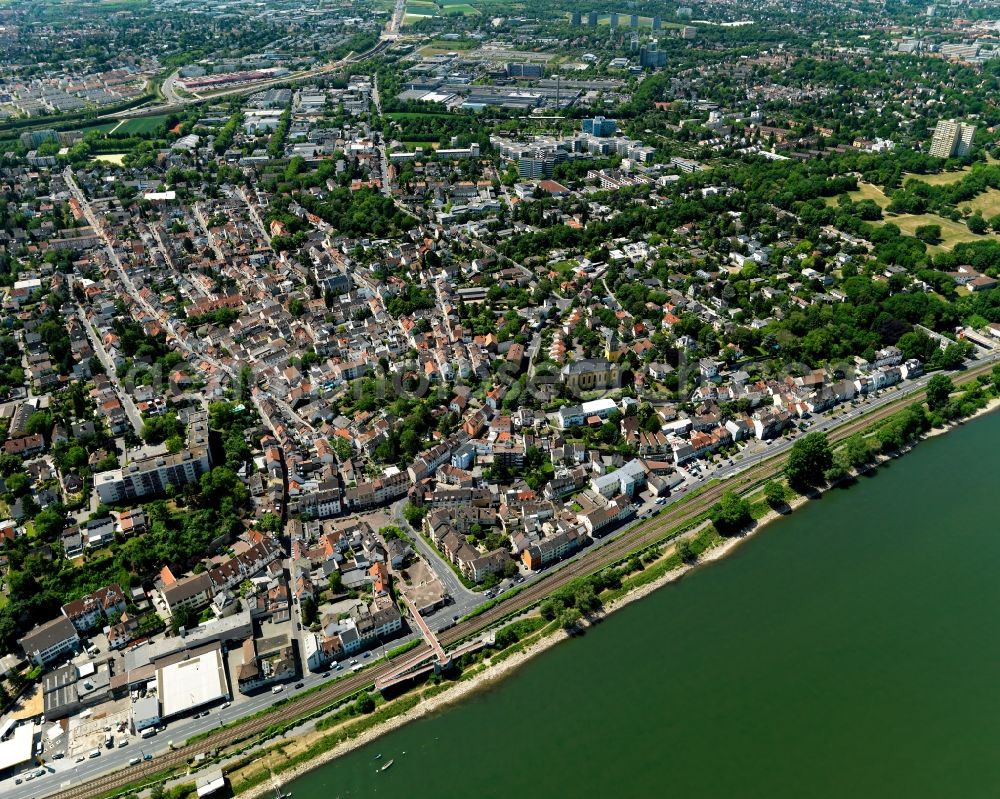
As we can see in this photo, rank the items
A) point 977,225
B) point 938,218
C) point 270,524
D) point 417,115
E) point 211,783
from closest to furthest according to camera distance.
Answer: point 211,783 → point 270,524 → point 977,225 → point 938,218 → point 417,115

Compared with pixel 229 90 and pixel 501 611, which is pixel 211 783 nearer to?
pixel 501 611

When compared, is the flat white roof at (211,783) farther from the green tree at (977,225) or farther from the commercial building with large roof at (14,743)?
the green tree at (977,225)

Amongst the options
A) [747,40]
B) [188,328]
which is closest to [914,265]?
[188,328]

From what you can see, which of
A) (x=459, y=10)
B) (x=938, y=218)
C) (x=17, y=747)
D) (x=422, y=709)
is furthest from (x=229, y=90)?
(x=422, y=709)

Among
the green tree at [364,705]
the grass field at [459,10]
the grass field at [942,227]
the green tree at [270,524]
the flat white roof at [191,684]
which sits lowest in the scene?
the grass field at [942,227]

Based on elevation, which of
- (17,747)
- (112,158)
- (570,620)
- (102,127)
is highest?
(102,127)

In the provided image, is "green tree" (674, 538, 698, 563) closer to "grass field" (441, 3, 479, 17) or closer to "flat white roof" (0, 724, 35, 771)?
"flat white roof" (0, 724, 35, 771)

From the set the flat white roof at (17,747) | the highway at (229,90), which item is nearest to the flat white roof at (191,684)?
the flat white roof at (17,747)
